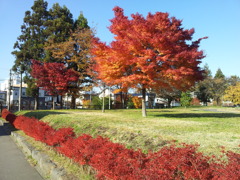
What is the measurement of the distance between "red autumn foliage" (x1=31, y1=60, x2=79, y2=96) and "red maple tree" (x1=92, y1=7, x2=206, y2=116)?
48.0 feet

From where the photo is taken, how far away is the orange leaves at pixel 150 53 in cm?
1218

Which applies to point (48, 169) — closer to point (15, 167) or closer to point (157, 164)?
point (15, 167)

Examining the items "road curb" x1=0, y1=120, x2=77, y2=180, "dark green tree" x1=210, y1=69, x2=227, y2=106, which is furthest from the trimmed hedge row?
"dark green tree" x1=210, y1=69, x2=227, y2=106

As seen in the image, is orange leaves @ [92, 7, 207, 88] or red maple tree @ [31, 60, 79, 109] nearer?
orange leaves @ [92, 7, 207, 88]

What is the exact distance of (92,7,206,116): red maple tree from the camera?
12188 millimetres

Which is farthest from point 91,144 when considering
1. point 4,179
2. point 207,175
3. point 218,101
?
point 218,101

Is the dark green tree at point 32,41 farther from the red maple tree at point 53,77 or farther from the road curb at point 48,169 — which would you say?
the road curb at point 48,169

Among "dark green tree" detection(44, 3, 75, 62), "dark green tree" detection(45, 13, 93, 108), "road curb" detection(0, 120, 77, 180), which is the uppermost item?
"dark green tree" detection(44, 3, 75, 62)

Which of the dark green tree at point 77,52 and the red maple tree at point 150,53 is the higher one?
the dark green tree at point 77,52

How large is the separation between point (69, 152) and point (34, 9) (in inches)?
1330

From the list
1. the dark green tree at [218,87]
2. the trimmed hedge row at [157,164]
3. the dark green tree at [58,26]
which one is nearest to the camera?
the trimmed hedge row at [157,164]

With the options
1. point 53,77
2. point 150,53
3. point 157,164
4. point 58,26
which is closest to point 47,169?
point 157,164

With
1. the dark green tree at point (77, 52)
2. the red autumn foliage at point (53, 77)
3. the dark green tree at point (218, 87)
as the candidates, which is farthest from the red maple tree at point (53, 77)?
the dark green tree at point (218, 87)

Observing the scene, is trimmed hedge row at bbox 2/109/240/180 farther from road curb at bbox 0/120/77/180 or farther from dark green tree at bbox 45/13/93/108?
dark green tree at bbox 45/13/93/108
